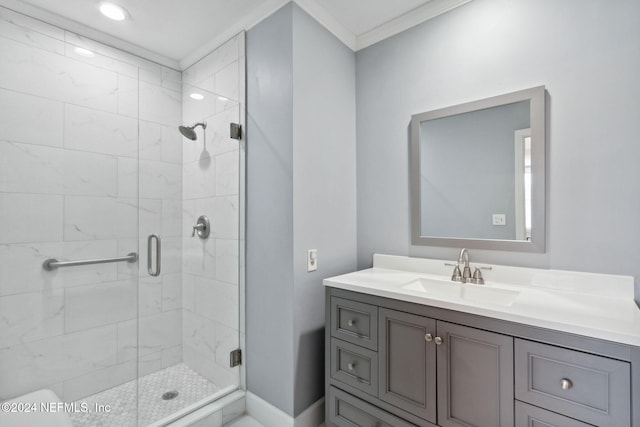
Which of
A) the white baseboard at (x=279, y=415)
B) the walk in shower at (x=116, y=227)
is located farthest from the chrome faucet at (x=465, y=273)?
the walk in shower at (x=116, y=227)

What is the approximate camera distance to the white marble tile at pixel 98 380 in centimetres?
175

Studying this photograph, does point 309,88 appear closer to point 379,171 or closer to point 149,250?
point 379,171

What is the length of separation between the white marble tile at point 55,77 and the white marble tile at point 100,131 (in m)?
0.06

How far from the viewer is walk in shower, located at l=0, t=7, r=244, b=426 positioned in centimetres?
165

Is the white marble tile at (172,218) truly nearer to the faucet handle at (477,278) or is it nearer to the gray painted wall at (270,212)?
the gray painted wall at (270,212)

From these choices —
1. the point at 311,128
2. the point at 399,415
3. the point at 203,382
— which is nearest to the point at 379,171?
the point at 311,128

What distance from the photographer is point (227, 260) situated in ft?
6.62

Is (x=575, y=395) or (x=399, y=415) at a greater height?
(x=575, y=395)

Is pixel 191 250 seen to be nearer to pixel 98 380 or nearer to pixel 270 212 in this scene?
pixel 270 212

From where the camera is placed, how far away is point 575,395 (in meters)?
0.96

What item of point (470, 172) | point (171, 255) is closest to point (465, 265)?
point (470, 172)

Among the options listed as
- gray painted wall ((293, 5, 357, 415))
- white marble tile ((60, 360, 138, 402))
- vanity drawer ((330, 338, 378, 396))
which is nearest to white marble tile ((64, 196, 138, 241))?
white marble tile ((60, 360, 138, 402))

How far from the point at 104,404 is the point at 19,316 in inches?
27.0

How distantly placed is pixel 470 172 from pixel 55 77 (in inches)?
98.6
